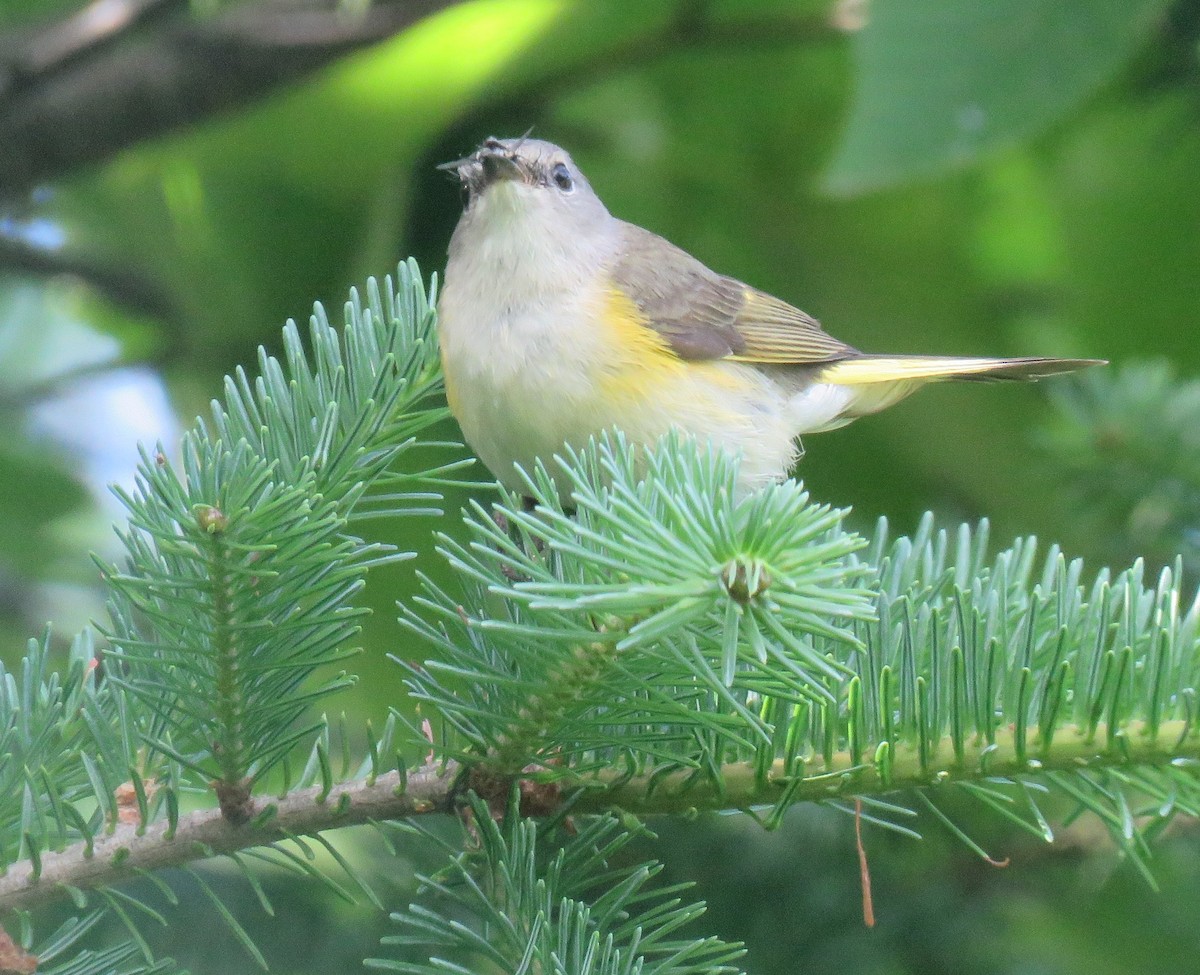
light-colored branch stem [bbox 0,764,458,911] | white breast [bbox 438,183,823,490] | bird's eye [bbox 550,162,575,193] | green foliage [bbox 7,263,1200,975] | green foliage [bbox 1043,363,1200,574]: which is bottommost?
light-colored branch stem [bbox 0,764,458,911]

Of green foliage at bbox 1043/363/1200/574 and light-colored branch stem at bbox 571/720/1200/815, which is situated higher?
green foliage at bbox 1043/363/1200/574

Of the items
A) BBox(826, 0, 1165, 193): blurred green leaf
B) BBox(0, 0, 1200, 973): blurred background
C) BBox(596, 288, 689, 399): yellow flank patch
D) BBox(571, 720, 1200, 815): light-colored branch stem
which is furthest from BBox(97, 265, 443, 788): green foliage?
BBox(826, 0, 1165, 193): blurred green leaf

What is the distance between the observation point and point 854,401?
9.49ft

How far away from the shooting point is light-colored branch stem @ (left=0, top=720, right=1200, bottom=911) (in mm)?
1349

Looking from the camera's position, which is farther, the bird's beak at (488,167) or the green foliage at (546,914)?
the bird's beak at (488,167)

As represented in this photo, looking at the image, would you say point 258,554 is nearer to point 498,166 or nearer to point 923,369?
point 498,166

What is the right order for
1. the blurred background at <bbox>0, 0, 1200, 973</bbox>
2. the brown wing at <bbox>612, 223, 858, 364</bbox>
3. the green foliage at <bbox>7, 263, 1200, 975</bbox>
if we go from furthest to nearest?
the brown wing at <bbox>612, 223, 858, 364</bbox>, the blurred background at <bbox>0, 0, 1200, 973</bbox>, the green foliage at <bbox>7, 263, 1200, 975</bbox>

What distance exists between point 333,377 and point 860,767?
72cm

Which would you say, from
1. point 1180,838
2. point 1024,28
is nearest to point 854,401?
point 1024,28

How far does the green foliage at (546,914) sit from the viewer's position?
1268 mm

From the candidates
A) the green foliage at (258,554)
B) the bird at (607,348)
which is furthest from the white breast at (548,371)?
the green foliage at (258,554)

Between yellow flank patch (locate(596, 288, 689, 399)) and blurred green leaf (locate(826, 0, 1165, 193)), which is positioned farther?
blurred green leaf (locate(826, 0, 1165, 193))

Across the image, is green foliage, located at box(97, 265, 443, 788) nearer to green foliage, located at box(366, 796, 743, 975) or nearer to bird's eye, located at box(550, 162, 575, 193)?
green foliage, located at box(366, 796, 743, 975)

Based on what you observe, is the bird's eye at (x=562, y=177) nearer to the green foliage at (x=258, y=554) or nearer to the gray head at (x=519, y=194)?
the gray head at (x=519, y=194)
